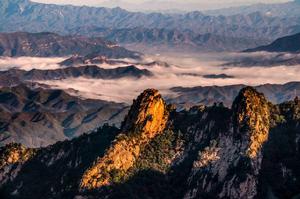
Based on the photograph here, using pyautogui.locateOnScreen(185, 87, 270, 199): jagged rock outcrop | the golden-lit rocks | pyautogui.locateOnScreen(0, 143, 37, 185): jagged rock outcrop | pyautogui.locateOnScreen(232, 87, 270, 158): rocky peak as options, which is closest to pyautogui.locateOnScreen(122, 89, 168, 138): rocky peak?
pyautogui.locateOnScreen(185, 87, 270, 199): jagged rock outcrop

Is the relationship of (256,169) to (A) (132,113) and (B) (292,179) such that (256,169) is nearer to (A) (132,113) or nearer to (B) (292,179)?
(B) (292,179)

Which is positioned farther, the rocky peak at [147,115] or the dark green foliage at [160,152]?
the rocky peak at [147,115]

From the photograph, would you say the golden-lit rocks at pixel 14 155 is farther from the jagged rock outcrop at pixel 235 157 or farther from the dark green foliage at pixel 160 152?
the jagged rock outcrop at pixel 235 157

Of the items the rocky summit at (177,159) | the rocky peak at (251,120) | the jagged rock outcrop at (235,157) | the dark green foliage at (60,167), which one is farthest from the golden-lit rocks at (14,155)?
the rocky peak at (251,120)

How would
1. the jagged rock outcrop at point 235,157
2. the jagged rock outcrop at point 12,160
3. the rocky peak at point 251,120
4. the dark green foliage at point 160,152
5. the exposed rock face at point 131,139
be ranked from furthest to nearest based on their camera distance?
the jagged rock outcrop at point 12,160 < the dark green foliage at point 160,152 < the rocky peak at point 251,120 < the exposed rock face at point 131,139 < the jagged rock outcrop at point 235,157

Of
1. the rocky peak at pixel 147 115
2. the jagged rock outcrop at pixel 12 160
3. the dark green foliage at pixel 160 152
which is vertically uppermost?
the rocky peak at pixel 147 115

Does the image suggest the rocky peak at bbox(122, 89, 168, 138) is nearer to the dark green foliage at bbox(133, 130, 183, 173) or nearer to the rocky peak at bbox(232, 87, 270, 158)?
the dark green foliage at bbox(133, 130, 183, 173)
